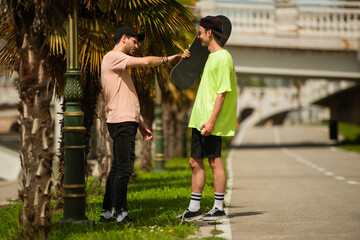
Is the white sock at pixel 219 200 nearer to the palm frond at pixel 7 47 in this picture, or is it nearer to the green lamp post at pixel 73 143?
the green lamp post at pixel 73 143

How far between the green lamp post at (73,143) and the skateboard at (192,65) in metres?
1.12

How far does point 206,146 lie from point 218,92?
1.98 ft

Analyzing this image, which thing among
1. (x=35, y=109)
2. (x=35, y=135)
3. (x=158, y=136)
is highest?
(x=35, y=109)

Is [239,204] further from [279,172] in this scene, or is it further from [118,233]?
[279,172]

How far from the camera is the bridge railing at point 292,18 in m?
28.4

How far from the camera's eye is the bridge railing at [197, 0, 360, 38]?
2842 centimetres

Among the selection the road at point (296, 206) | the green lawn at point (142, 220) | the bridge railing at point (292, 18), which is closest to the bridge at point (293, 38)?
the bridge railing at point (292, 18)

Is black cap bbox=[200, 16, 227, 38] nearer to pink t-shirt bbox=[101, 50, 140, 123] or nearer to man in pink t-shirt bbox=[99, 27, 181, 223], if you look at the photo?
man in pink t-shirt bbox=[99, 27, 181, 223]

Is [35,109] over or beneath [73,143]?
over

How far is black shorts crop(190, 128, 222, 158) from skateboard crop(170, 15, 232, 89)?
563 millimetres

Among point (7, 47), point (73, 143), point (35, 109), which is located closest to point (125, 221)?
point (73, 143)

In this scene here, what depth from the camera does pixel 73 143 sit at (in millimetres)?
6711

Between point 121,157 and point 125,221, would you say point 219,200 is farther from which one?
point 121,157

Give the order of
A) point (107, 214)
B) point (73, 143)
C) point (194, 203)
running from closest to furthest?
point (73, 143) → point (107, 214) → point (194, 203)
